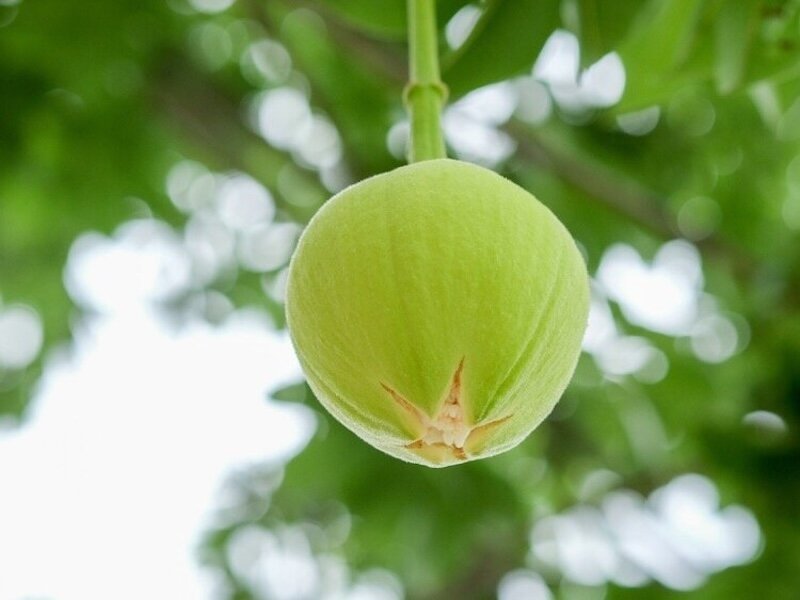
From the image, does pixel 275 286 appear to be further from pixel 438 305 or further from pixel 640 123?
pixel 438 305

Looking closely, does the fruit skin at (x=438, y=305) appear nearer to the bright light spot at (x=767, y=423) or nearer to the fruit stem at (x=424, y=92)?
the fruit stem at (x=424, y=92)

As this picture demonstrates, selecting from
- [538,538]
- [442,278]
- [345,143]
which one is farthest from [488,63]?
[538,538]

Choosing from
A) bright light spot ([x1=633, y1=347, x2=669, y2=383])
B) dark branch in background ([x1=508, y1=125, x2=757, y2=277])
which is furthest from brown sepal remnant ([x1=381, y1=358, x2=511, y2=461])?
bright light spot ([x1=633, y1=347, x2=669, y2=383])

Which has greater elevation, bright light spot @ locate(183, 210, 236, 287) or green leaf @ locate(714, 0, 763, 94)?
green leaf @ locate(714, 0, 763, 94)

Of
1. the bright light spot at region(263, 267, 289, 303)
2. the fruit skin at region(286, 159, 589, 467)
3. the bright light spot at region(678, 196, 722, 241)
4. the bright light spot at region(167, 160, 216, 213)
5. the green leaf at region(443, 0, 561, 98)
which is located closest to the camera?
the fruit skin at region(286, 159, 589, 467)

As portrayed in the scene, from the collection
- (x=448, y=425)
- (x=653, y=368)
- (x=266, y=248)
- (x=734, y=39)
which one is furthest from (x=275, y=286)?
(x=448, y=425)

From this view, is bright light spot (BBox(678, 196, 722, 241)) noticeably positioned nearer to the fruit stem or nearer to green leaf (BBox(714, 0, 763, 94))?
green leaf (BBox(714, 0, 763, 94))

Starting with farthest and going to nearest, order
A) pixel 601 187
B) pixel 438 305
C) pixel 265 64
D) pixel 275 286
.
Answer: pixel 275 286, pixel 265 64, pixel 601 187, pixel 438 305

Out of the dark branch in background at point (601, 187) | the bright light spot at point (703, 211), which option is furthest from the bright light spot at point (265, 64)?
the bright light spot at point (703, 211)
